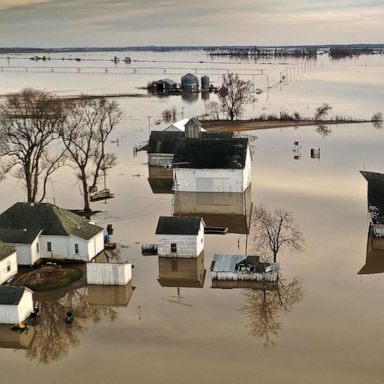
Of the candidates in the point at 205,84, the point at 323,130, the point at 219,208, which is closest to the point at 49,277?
the point at 219,208

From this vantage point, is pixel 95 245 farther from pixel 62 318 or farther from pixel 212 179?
pixel 212 179

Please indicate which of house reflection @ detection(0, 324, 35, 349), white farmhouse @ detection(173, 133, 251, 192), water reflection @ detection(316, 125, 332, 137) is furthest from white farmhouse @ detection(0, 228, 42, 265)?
water reflection @ detection(316, 125, 332, 137)

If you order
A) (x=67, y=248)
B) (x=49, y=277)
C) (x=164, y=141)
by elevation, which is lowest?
(x=49, y=277)

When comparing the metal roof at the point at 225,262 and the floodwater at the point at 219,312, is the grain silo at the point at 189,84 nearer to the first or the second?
the floodwater at the point at 219,312

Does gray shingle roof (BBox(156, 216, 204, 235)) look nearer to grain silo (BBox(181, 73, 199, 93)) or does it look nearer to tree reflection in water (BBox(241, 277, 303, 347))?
tree reflection in water (BBox(241, 277, 303, 347))

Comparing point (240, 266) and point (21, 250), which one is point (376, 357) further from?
point (21, 250)

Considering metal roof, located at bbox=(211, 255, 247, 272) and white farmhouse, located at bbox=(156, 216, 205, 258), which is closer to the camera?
metal roof, located at bbox=(211, 255, 247, 272)
